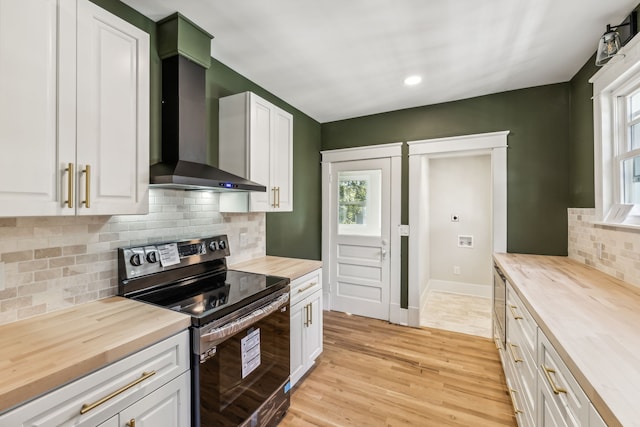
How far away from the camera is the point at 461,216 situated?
4.47 metres

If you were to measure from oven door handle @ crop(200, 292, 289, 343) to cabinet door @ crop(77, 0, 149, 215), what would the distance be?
0.76 m

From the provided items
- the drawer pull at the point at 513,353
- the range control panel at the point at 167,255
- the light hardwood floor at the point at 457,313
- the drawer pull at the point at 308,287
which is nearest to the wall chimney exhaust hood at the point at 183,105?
the range control panel at the point at 167,255

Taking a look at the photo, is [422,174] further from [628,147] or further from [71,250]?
[71,250]

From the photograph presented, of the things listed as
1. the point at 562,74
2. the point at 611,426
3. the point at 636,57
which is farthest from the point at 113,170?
the point at 562,74

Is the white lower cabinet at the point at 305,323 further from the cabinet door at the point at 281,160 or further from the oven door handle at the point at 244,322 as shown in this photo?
the cabinet door at the point at 281,160

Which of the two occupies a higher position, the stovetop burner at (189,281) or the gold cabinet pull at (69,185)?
the gold cabinet pull at (69,185)

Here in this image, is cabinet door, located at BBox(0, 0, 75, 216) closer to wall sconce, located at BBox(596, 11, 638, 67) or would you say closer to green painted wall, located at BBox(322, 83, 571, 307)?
wall sconce, located at BBox(596, 11, 638, 67)

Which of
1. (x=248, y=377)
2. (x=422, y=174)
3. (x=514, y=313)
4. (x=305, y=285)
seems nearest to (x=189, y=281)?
(x=248, y=377)

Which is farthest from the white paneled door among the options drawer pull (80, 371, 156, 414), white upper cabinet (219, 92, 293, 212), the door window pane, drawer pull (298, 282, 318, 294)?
drawer pull (80, 371, 156, 414)

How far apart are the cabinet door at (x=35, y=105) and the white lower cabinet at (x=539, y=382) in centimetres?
200

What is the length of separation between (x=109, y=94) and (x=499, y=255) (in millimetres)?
3245

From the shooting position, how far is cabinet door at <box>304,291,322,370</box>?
231cm

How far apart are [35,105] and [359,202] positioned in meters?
3.06

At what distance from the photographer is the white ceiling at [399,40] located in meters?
1.68
